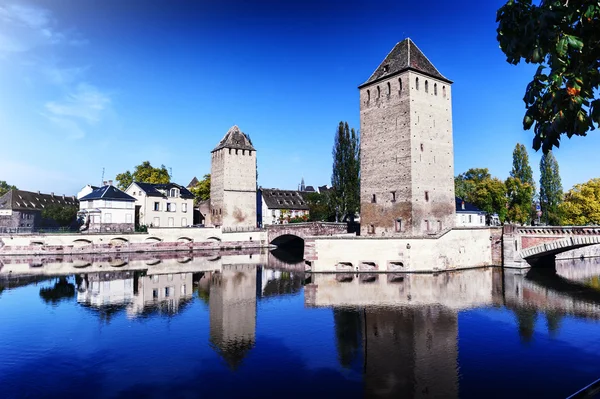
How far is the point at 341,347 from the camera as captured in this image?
1327 centimetres

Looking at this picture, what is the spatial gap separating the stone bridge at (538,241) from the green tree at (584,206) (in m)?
18.6

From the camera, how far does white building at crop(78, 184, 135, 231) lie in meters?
47.6

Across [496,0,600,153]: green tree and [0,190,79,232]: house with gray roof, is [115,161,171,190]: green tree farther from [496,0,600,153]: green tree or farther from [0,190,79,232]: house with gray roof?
[496,0,600,153]: green tree

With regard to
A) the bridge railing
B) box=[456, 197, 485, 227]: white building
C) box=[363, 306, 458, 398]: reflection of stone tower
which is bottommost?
box=[363, 306, 458, 398]: reflection of stone tower

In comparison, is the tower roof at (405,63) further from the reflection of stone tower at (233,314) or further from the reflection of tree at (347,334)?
the reflection of tree at (347,334)

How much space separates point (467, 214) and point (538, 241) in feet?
68.4

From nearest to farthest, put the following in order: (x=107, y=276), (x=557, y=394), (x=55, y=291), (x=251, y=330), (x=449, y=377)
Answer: (x=557, y=394)
(x=449, y=377)
(x=251, y=330)
(x=55, y=291)
(x=107, y=276)

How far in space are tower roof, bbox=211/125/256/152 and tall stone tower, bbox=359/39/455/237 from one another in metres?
23.1

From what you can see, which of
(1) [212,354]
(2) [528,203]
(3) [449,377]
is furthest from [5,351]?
(2) [528,203]

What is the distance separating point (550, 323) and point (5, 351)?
19.6 metres

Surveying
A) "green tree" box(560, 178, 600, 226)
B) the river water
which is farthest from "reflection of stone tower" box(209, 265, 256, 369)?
"green tree" box(560, 178, 600, 226)

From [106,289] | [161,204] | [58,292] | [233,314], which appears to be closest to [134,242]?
[161,204]

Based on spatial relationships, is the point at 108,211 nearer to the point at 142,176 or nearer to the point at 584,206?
the point at 142,176

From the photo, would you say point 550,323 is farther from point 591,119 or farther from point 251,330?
point 591,119
